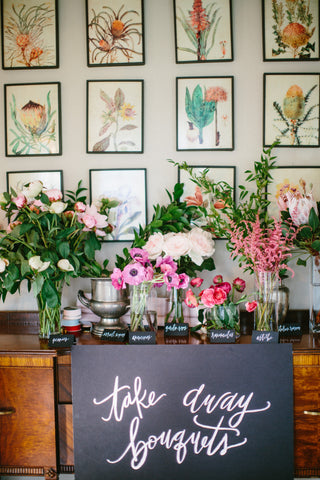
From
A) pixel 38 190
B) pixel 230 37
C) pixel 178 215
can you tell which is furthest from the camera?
pixel 230 37

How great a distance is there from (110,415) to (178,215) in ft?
2.76

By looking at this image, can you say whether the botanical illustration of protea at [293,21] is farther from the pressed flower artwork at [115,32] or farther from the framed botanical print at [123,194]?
the framed botanical print at [123,194]

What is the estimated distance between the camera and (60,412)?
1.37 m

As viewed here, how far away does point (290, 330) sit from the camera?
1470 millimetres

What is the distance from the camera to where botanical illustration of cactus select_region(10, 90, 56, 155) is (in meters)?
1.78

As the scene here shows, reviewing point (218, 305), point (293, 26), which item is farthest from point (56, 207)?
point (293, 26)

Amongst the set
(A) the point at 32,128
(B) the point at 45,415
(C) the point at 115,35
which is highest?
(C) the point at 115,35

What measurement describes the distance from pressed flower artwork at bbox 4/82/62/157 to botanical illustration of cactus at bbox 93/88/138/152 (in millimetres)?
220

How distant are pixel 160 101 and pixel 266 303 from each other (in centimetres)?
107

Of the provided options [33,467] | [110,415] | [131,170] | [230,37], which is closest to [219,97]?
[230,37]

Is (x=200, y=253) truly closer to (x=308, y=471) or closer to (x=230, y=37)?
(x=308, y=471)

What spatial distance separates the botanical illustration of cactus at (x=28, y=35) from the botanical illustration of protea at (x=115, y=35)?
216mm

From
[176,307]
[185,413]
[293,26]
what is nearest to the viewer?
[185,413]

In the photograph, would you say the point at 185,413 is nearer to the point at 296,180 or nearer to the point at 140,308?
the point at 140,308
